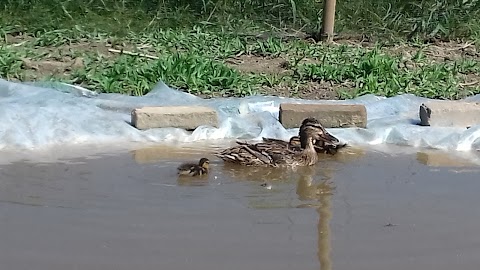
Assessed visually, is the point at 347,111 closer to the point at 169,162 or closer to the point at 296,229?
the point at 169,162

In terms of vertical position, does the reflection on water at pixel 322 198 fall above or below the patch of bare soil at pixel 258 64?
above

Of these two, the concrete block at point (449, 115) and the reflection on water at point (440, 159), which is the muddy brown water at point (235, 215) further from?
the concrete block at point (449, 115)

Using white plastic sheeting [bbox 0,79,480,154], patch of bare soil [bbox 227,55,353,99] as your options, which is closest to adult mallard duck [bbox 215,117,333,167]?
white plastic sheeting [bbox 0,79,480,154]

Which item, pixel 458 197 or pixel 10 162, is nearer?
pixel 458 197

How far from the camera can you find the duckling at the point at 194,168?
575 cm

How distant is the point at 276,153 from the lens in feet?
20.6

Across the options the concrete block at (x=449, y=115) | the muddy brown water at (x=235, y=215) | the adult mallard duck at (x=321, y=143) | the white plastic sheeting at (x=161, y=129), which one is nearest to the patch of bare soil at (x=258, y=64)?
the white plastic sheeting at (x=161, y=129)

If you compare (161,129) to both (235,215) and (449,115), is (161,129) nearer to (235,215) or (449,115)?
(449,115)

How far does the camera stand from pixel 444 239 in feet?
14.7

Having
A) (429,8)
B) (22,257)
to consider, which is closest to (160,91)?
(22,257)

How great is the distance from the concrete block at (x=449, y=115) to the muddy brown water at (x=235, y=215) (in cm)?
105

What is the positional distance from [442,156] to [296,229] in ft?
8.09

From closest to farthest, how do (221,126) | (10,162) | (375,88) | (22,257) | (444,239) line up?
(22,257)
(444,239)
(10,162)
(221,126)
(375,88)

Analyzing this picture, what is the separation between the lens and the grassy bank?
358 inches
